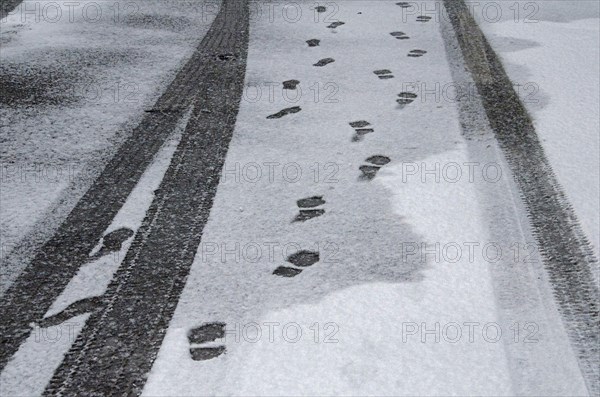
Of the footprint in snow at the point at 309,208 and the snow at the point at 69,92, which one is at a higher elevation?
the snow at the point at 69,92

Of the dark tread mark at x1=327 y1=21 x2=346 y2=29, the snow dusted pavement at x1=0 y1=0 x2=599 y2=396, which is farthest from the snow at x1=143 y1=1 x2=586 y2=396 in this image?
the dark tread mark at x1=327 y1=21 x2=346 y2=29

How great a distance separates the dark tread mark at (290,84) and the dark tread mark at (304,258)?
58.9 inches

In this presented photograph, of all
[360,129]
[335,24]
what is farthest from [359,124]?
[335,24]

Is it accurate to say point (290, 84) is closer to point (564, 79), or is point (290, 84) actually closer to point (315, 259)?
point (564, 79)

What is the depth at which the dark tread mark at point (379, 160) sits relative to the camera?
9.04 ft

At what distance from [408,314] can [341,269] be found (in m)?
0.28

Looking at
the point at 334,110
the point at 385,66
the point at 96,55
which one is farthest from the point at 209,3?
the point at 334,110

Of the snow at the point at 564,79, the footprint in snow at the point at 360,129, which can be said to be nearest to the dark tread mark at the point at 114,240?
the footprint in snow at the point at 360,129

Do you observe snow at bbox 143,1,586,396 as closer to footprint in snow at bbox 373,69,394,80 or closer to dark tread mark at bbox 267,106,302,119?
dark tread mark at bbox 267,106,302,119

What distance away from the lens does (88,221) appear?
2.39 metres

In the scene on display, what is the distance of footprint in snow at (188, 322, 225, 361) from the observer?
1.78m

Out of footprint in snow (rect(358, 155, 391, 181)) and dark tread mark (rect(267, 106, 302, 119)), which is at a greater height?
dark tread mark (rect(267, 106, 302, 119))

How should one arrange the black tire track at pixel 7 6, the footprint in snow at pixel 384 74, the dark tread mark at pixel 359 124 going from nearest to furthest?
1. the dark tread mark at pixel 359 124
2. the footprint in snow at pixel 384 74
3. the black tire track at pixel 7 6

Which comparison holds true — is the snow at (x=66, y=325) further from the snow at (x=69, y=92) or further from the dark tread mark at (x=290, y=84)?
the dark tread mark at (x=290, y=84)
